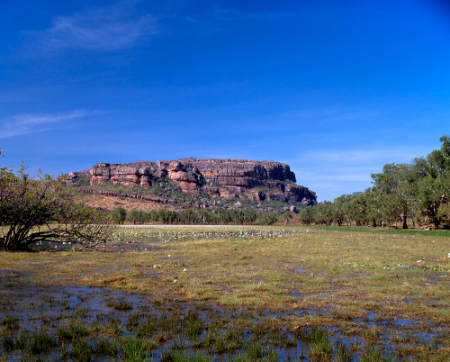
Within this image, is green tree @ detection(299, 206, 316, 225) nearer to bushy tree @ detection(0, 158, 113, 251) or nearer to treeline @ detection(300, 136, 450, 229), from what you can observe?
treeline @ detection(300, 136, 450, 229)

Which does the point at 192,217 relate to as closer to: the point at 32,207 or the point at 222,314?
the point at 32,207

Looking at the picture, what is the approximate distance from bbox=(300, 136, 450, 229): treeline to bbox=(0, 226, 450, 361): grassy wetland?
47.7 meters

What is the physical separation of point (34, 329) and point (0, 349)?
1065mm

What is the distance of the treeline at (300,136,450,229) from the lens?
55506 millimetres

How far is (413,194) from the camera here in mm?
63531

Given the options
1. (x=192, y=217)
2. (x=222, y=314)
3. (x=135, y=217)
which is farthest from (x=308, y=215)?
(x=222, y=314)

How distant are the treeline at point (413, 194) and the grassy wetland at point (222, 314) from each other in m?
47.7

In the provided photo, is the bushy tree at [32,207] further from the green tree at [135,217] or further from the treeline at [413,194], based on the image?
the green tree at [135,217]

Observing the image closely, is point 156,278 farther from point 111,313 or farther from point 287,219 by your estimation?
point 287,219

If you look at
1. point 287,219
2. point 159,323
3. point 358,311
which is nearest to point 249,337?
point 159,323

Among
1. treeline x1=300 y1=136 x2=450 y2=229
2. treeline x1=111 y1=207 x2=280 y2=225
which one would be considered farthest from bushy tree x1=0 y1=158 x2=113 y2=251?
treeline x1=111 y1=207 x2=280 y2=225

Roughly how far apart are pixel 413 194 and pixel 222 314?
66.7 metres

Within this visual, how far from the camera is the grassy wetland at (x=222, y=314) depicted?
19.9ft

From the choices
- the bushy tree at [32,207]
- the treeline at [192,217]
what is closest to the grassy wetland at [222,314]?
the bushy tree at [32,207]
